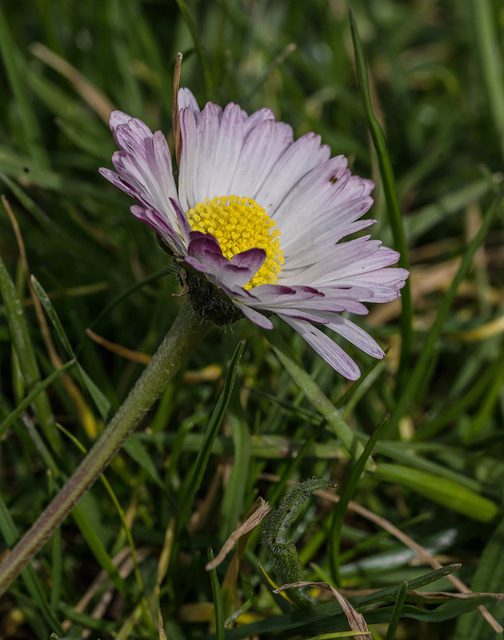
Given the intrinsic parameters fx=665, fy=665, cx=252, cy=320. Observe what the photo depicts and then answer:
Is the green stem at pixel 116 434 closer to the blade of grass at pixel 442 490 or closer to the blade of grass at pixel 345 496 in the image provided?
the blade of grass at pixel 345 496

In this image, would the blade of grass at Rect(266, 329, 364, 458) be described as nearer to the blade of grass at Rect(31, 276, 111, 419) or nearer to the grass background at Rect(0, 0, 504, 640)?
the grass background at Rect(0, 0, 504, 640)

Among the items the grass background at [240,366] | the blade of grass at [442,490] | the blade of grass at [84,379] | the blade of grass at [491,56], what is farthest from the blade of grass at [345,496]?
the blade of grass at [491,56]

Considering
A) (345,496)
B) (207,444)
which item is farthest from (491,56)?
(207,444)

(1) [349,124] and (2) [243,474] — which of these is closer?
(2) [243,474]

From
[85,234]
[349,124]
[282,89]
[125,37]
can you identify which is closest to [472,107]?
[349,124]

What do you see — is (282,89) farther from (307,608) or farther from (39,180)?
(307,608)

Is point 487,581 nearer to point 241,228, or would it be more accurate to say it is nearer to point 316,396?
point 316,396

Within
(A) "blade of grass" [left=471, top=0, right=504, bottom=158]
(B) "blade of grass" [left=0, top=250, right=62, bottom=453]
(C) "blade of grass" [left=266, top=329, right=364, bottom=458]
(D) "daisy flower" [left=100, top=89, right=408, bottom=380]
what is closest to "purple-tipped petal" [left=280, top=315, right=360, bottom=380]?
(D) "daisy flower" [left=100, top=89, right=408, bottom=380]
